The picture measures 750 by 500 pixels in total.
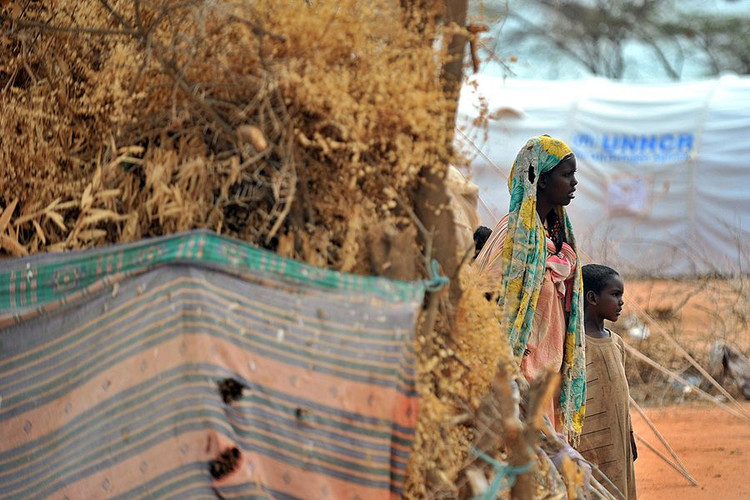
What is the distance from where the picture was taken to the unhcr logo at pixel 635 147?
1528 cm

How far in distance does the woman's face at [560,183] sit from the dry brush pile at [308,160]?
5.97 feet

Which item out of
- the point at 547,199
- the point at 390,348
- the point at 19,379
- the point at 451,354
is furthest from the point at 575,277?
the point at 19,379

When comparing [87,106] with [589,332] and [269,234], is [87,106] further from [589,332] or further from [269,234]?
[589,332]

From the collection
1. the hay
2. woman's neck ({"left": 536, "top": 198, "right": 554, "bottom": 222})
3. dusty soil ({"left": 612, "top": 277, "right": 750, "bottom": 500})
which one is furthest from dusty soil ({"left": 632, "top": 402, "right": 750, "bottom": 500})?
the hay

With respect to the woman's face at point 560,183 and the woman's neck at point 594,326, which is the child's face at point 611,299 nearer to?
the woman's neck at point 594,326

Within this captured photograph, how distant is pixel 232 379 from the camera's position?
254 centimetres

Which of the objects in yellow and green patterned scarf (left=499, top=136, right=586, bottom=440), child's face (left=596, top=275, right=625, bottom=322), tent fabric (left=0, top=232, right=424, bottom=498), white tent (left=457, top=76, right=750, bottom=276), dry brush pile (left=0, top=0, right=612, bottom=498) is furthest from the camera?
white tent (left=457, top=76, right=750, bottom=276)

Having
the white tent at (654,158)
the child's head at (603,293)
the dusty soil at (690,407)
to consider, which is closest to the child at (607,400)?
the child's head at (603,293)

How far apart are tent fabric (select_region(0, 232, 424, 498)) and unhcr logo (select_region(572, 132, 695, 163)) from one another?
13.6 metres

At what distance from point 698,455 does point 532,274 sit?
3508mm

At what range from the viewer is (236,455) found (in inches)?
98.5

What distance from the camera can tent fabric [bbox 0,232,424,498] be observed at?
249 centimetres

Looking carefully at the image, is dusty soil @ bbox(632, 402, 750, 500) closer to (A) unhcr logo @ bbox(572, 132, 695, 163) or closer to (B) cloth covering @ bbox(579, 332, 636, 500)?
(B) cloth covering @ bbox(579, 332, 636, 500)

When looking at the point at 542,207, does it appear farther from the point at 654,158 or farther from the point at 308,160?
the point at 654,158
